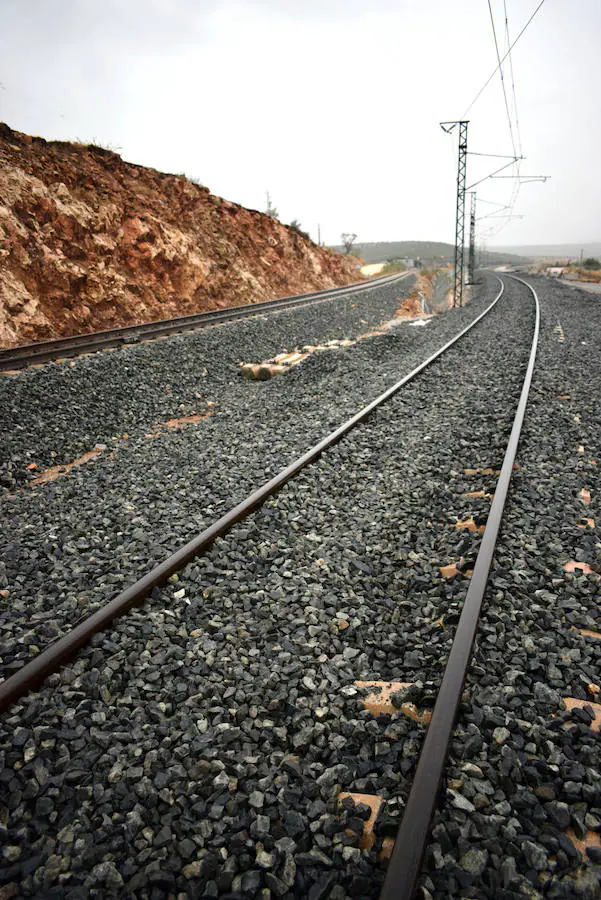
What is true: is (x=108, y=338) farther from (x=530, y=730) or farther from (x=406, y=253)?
(x=406, y=253)

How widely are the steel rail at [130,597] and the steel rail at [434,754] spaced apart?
2.06 meters

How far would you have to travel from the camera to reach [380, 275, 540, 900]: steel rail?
1679mm

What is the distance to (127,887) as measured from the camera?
183 centimetres

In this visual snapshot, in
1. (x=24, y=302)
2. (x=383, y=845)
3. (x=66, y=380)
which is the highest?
(x=24, y=302)

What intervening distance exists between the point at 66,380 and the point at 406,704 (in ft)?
25.7

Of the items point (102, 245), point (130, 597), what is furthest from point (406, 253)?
point (130, 597)

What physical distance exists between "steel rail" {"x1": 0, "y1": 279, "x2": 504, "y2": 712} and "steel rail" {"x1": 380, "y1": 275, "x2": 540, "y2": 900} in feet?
6.77

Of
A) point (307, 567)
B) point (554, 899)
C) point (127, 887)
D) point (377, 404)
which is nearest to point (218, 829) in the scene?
point (127, 887)

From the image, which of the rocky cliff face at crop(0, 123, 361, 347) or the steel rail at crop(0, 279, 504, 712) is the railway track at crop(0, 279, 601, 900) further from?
the rocky cliff face at crop(0, 123, 361, 347)

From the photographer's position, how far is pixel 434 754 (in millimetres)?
Answer: 2131

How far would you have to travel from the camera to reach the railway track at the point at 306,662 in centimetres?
192

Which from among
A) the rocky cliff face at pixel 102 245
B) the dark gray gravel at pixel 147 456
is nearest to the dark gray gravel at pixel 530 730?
the dark gray gravel at pixel 147 456

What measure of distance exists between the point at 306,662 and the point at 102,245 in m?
16.7

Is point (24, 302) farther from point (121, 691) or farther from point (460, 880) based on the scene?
point (460, 880)
